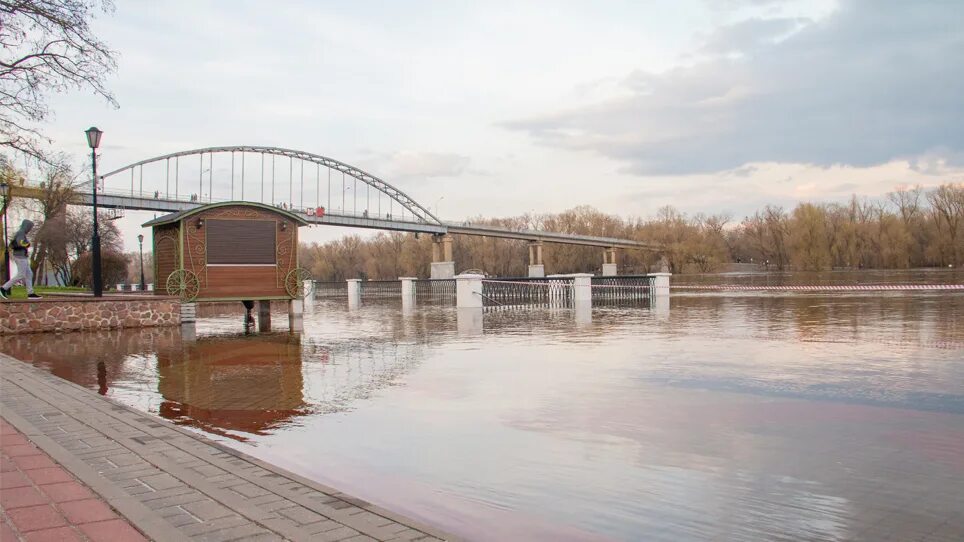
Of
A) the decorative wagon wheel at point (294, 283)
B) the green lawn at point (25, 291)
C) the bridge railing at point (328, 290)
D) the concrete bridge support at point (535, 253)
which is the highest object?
the concrete bridge support at point (535, 253)

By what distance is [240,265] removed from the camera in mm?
20125

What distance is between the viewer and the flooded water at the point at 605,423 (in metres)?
4.31

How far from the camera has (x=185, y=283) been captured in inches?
755

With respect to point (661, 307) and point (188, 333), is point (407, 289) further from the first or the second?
point (188, 333)

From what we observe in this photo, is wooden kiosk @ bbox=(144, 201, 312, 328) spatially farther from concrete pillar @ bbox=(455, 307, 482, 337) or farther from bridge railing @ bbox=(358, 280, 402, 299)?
bridge railing @ bbox=(358, 280, 402, 299)

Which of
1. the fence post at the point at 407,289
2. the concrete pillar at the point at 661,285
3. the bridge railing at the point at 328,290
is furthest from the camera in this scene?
the bridge railing at the point at 328,290

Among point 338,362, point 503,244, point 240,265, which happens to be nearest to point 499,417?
point 338,362

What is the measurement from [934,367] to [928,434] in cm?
422

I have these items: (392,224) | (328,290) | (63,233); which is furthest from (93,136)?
(392,224)

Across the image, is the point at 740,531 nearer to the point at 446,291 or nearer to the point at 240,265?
the point at 240,265

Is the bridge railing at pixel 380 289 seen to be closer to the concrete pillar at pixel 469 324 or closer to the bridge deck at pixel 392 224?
the concrete pillar at pixel 469 324

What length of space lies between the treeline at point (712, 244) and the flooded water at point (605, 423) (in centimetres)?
7787

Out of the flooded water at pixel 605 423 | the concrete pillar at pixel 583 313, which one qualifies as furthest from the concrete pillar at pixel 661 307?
the flooded water at pixel 605 423

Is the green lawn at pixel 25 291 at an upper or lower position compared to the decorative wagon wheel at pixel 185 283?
lower
